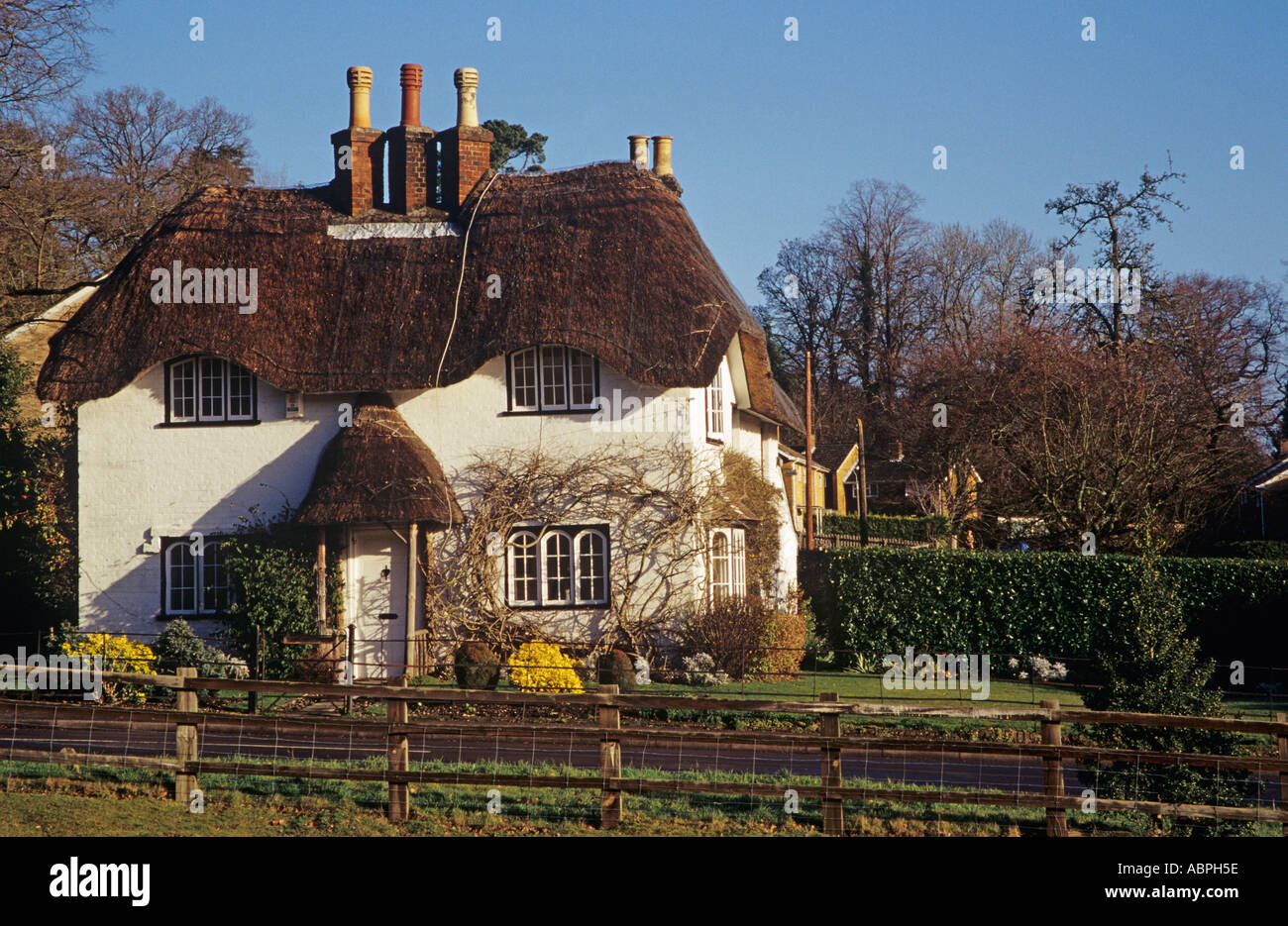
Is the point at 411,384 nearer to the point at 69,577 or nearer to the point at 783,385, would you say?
the point at 69,577

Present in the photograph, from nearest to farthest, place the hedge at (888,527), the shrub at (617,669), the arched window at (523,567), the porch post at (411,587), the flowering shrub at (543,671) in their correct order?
the flowering shrub at (543,671) → the shrub at (617,669) → the porch post at (411,587) → the arched window at (523,567) → the hedge at (888,527)

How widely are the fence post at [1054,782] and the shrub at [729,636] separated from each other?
11.3 meters

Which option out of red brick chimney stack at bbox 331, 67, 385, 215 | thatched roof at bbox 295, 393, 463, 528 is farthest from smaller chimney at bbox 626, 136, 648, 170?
thatched roof at bbox 295, 393, 463, 528

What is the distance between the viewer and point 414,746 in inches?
636

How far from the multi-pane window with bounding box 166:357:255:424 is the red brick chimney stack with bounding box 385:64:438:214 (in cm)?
491

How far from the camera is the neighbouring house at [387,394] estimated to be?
74.6ft

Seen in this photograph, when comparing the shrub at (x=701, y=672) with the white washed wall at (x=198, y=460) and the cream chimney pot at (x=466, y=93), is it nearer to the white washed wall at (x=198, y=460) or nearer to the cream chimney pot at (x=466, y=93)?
the white washed wall at (x=198, y=460)

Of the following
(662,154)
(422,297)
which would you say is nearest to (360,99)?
(422,297)

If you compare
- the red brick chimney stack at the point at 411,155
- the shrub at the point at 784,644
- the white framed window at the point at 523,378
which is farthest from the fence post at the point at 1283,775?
the red brick chimney stack at the point at 411,155

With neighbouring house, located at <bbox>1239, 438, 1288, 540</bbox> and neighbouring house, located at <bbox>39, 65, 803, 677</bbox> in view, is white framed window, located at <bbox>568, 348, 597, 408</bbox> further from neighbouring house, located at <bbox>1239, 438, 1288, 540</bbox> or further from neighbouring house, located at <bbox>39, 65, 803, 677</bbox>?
neighbouring house, located at <bbox>1239, 438, 1288, 540</bbox>

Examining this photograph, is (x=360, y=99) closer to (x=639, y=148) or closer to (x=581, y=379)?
(x=639, y=148)

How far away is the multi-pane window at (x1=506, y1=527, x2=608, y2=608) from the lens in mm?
22828

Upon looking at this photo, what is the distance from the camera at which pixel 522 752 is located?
1595cm

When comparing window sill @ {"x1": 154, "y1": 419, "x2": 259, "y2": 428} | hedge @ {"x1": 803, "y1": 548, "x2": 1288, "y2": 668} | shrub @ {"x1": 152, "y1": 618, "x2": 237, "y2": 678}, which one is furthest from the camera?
hedge @ {"x1": 803, "y1": 548, "x2": 1288, "y2": 668}
